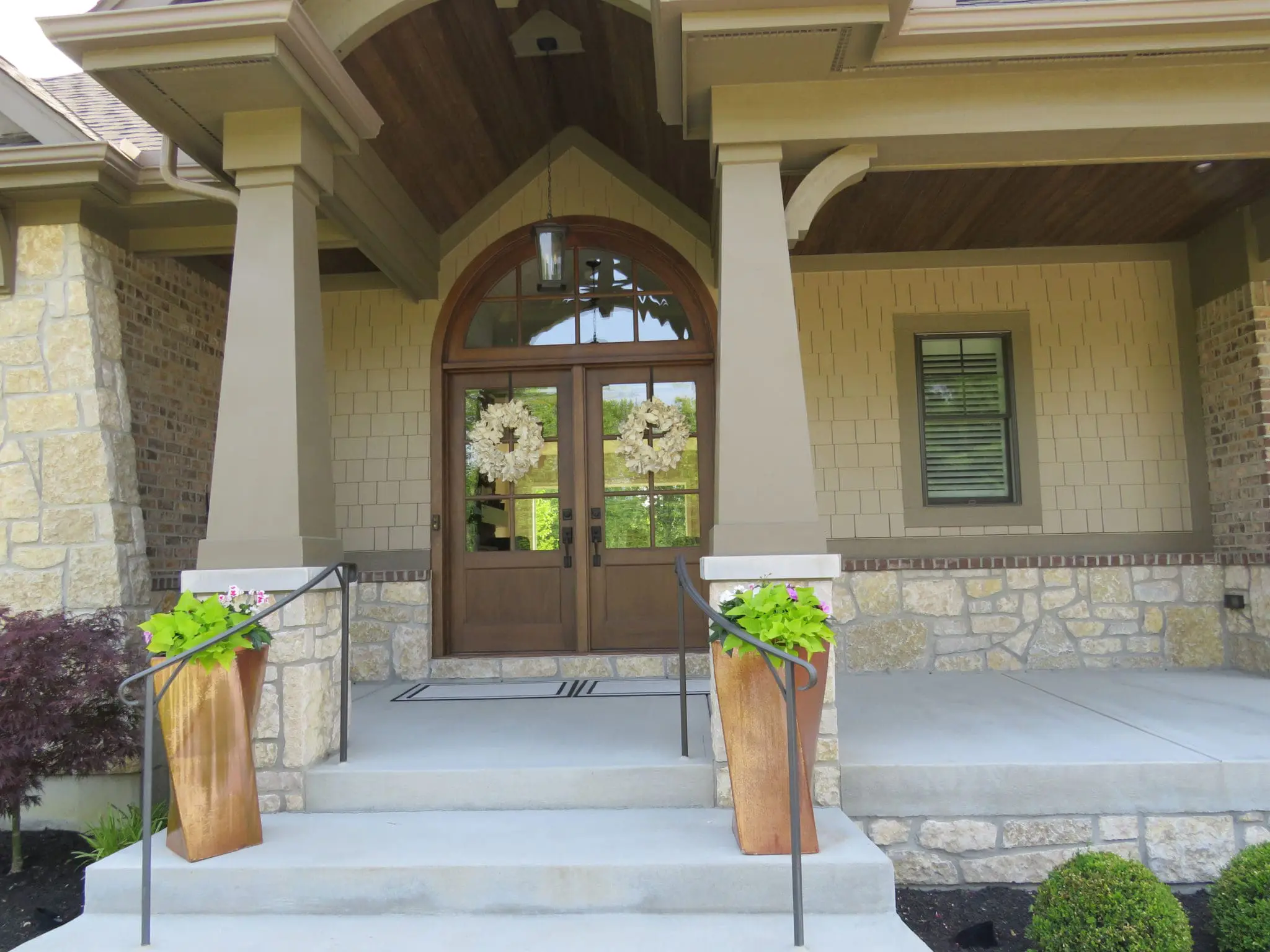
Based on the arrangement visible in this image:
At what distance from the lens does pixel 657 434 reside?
19.5ft

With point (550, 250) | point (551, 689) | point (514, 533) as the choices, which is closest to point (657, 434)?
point (514, 533)

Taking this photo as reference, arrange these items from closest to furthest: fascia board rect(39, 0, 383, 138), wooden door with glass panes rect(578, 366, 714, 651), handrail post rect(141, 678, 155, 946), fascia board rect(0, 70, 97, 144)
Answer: handrail post rect(141, 678, 155, 946)
fascia board rect(39, 0, 383, 138)
fascia board rect(0, 70, 97, 144)
wooden door with glass panes rect(578, 366, 714, 651)

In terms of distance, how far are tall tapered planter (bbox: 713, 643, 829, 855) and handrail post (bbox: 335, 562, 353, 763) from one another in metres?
1.68

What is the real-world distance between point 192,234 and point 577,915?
4.36 m

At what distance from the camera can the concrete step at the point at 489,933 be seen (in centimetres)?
258

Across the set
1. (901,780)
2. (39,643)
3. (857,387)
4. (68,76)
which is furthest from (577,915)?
(68,76)

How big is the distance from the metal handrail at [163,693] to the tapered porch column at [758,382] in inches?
64.3

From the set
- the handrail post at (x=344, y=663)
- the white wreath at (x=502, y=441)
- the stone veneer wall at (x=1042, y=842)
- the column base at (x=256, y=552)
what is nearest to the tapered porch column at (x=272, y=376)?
the column base at (x=256, y=552)

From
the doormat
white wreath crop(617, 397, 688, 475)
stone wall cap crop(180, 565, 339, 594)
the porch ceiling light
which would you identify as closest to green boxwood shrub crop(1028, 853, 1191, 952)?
the doormat

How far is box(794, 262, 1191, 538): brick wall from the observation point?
585 centimetres

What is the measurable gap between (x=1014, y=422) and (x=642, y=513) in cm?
260

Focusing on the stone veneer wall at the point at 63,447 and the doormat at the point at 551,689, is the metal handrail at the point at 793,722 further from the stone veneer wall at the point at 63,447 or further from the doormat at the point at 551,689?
the stone veneer wall at the point at 63,447

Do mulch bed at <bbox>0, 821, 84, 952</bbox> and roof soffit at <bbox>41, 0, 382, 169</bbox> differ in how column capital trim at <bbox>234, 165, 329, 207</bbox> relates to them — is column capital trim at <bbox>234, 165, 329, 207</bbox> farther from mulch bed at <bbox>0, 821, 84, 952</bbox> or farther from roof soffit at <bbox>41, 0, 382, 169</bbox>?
mulch bed at <bbox>0, 821, 84, 952</bbox>

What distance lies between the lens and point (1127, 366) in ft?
19.4
